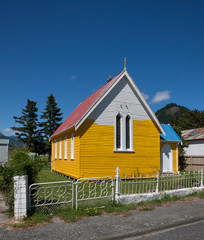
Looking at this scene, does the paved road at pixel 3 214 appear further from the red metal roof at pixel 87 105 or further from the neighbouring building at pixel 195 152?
the neighbouring building at pixel 195 152

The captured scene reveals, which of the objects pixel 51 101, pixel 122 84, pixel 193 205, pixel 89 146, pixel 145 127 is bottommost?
pixel 193 205

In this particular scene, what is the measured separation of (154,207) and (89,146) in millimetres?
7000

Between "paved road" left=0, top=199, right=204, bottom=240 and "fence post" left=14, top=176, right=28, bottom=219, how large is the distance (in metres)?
0.59

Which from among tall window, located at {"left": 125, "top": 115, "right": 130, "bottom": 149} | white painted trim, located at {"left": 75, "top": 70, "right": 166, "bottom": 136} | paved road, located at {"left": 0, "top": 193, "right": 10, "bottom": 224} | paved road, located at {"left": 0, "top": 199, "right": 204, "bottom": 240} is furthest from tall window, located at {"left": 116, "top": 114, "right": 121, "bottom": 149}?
paved road, located at {"left": 0, "top": 193, "right": 10, "bottom": 224}

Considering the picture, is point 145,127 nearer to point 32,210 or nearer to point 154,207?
point 154,207

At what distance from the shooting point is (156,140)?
57.6ft

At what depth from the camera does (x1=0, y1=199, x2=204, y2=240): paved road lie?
19.6ft

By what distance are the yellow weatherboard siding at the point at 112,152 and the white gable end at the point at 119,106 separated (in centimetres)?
41

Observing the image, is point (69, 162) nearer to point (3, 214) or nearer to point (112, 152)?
point (112, 152)

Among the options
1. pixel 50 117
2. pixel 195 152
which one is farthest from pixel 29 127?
pixel 195 152

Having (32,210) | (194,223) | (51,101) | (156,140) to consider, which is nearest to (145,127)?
(156,140)

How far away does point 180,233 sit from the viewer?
6.28 metres

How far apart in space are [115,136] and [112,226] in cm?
944

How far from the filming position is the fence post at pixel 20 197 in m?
6.92
